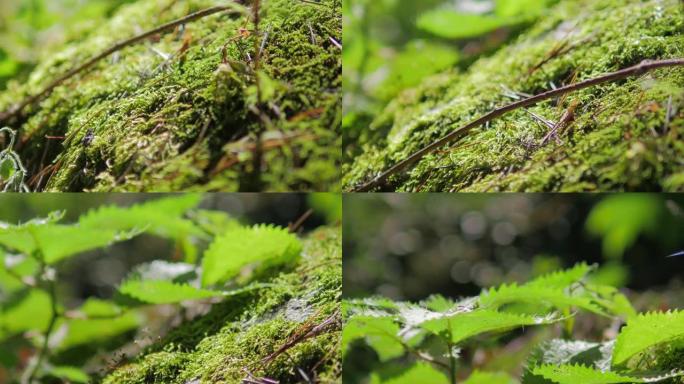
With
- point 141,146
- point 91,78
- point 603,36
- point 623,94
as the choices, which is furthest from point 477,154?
point 91,78

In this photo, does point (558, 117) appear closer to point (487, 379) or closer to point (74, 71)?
point (487, 379)

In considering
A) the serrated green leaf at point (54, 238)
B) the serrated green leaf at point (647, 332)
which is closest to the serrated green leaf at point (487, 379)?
the serrated green leaf at point (647, 332)

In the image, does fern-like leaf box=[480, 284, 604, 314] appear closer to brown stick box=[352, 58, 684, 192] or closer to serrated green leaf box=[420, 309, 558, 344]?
serrated green leaf box=[420, 309, 558, 344]

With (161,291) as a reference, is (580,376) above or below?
below

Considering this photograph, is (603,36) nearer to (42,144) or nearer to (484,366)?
(484,366)

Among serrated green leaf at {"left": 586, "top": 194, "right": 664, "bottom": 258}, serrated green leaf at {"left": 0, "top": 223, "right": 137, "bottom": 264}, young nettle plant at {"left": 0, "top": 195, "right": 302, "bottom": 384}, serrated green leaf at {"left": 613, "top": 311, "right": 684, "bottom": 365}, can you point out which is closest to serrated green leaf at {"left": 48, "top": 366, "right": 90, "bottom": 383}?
young nettle plant at {"left": 0, "top": 195, "right": 302, "bottom": 384}

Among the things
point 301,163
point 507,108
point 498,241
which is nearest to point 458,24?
point 507,108

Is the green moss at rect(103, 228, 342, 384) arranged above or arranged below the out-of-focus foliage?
below
